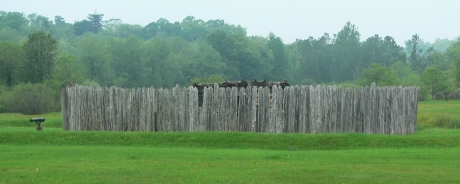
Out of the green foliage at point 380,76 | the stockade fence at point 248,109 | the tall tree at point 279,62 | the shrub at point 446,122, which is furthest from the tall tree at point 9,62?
the tall tree at point 279,62

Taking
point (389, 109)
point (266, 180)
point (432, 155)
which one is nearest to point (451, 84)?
point (389, 109)

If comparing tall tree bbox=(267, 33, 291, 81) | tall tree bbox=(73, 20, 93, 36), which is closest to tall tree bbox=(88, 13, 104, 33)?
tall tree bbox=(73, 20, 93, 36)

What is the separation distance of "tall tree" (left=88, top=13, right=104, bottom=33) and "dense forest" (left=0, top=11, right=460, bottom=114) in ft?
78.8

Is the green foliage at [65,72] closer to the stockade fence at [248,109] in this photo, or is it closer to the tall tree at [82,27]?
the stockade fence at [248,109]

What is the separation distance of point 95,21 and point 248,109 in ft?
504

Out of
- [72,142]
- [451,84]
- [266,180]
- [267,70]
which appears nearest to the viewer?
[266,180]

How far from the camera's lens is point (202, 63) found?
9638cm

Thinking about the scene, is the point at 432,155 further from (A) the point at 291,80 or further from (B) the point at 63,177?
(A) the point at 291,80

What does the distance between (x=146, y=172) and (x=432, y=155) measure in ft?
22.1

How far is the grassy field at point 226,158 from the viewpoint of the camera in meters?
11.6

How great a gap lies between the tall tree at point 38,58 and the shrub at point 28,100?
34.2ft

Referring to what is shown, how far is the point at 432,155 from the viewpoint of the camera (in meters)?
15.1

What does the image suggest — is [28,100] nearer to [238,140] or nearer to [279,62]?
[238,140]

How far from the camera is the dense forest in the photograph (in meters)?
56.2
